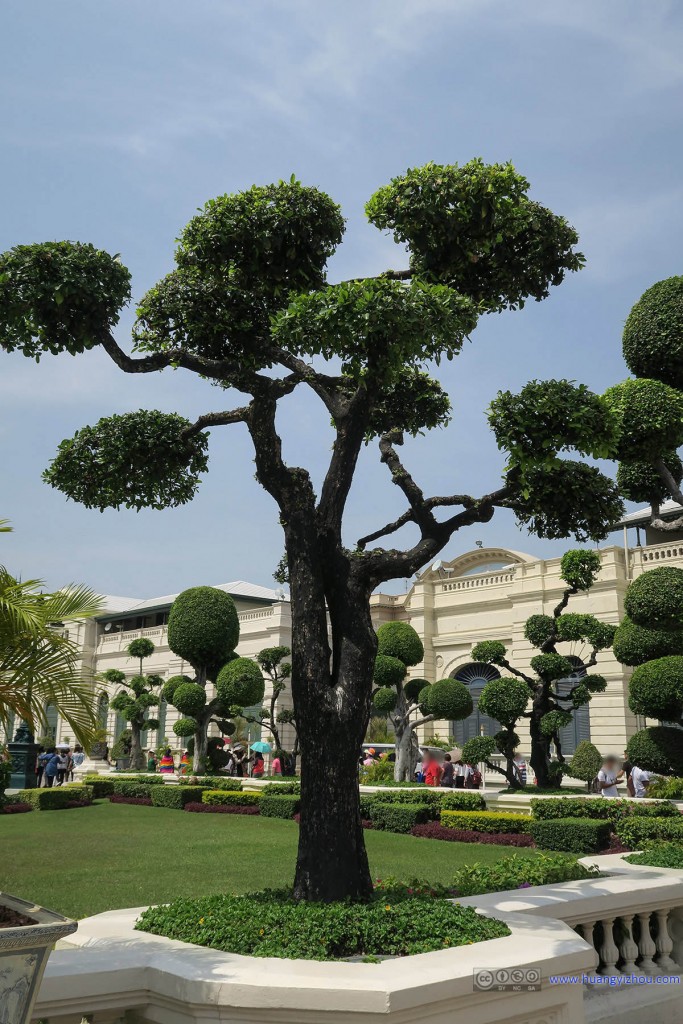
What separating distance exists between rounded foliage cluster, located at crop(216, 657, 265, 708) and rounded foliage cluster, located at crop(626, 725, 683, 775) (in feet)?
39.6

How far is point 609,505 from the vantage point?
8469mm

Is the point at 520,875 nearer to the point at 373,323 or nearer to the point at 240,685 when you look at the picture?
the point at 373,323

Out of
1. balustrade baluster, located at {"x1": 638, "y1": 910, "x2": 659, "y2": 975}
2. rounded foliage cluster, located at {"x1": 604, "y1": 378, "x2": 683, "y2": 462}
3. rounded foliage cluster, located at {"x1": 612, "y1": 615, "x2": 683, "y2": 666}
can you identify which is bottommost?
balustrade baluster, located at {"x1": 638, "y1": 910, "x2": 659, "y2": 975}

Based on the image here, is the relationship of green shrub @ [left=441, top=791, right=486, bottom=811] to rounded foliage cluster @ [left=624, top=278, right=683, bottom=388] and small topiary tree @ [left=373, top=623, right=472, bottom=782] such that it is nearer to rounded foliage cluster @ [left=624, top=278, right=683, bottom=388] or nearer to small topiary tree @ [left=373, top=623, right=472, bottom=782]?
small topiary tree @ [left=373, top=623, right=472, bottom=782]

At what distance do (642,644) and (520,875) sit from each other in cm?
1399

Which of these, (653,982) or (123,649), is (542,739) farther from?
(123,649)

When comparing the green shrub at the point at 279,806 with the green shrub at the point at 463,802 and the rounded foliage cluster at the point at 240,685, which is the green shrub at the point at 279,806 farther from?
the rounded foliage cluster at the point at 240,685

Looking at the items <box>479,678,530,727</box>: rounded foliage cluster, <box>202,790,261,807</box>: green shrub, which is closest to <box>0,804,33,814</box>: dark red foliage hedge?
<box>202,790,261,807</box>: green shrub

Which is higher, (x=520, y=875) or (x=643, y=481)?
(x=643, y=481)

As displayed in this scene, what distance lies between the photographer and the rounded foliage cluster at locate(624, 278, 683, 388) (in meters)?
10.3

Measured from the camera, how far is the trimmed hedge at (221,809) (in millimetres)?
20922

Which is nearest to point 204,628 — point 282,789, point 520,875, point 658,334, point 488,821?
point 282,789

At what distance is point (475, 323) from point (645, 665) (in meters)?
14.2

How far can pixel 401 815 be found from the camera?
57.6 ft
